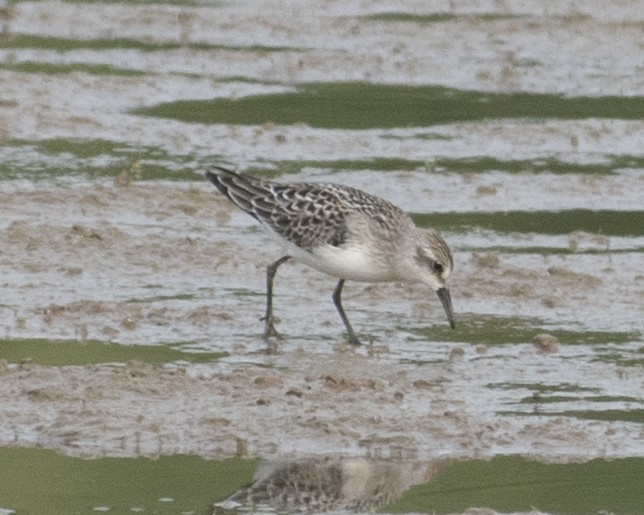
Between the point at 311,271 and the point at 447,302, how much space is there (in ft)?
6.35

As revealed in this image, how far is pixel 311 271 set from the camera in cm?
1319

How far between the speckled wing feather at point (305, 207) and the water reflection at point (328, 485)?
Answer: 2.66 metres

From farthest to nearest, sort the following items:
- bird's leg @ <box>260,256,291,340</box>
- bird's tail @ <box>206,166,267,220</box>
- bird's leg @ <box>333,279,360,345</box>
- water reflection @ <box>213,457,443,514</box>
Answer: bird's tail @ <box>206,166,267,220</box> < bird's leg @ <box>260,256,291,340</box> < bird's leg @ <box>333,279,360,345</box> < water reflection @ <box>213,457,443,514</box>

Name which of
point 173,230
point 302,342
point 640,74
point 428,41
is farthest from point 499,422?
point 428,41

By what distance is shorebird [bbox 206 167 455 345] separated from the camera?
37.4ft

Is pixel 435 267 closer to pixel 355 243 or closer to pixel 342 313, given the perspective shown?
pixel 355 243

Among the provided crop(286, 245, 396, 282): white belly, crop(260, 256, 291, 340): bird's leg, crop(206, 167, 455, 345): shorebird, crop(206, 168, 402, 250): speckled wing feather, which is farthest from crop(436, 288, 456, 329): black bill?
crop(260, 256, 291, 340): bird's leg

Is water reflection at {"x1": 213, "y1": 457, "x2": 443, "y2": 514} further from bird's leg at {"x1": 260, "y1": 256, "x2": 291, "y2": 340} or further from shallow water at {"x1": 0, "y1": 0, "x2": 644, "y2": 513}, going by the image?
bird's leg at {"x1": 260, "y1": 256, "x2": 291, "y2": 340}

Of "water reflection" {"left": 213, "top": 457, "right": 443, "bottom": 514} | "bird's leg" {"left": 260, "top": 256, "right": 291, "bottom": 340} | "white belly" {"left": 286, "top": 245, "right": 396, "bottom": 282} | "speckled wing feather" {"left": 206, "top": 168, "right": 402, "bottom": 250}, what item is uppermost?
"speckled wing feather" {"left": 206, "top": 168, "right": 402, "bottom": 250}

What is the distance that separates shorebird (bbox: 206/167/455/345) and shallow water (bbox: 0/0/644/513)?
0.38 metres

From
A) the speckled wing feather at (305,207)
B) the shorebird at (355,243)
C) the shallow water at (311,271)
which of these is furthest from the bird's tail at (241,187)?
the shallow water at (311,271)

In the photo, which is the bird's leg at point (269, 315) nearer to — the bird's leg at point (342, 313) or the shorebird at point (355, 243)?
the shorebird at point (355, 243)

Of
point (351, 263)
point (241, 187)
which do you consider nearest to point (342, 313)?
point (351, 263)

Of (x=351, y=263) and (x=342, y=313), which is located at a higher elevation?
(x=351, y=263)
